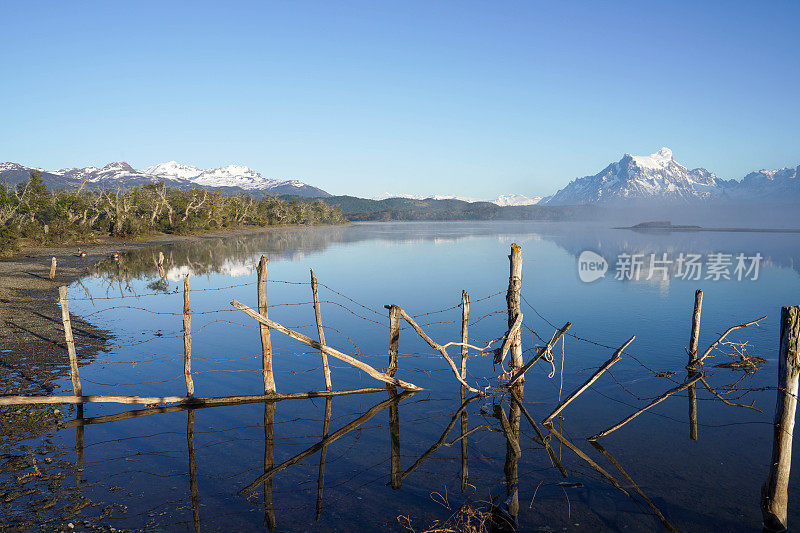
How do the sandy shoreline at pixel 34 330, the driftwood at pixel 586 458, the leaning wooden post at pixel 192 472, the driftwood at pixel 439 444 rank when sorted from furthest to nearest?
the sandy shoreline at pixel 34 330 → the driftwood at pixel 439 444 → the driftwood at pixel 586 458 → the leaning wooden post at pixel 192 472

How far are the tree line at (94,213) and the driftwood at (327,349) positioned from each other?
158 ft

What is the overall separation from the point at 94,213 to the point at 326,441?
8091 cm

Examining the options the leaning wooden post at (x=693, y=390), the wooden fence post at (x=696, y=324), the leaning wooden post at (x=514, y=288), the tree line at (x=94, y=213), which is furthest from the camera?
the tree line at (x=94, y=213)

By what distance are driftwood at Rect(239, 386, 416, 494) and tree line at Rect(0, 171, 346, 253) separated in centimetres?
4953

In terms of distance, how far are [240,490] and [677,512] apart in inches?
346

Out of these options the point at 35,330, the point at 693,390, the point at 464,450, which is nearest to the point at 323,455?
the point at 464,450

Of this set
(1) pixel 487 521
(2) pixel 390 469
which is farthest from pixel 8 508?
(1) pixel 487 521

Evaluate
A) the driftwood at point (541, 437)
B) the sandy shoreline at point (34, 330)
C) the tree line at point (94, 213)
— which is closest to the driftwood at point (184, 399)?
the sandy shoreline at point (34, 330)

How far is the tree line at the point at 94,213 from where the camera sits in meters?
59.5

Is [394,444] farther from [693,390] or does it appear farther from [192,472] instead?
[693,390]

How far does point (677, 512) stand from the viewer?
31.2 feet

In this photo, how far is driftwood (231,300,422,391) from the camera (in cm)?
1264

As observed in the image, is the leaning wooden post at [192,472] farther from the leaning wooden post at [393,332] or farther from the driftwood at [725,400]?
the driftwood at [725,400]

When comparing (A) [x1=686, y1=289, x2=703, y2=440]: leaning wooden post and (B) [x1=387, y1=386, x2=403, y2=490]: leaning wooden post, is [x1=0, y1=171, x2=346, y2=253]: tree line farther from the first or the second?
(A) [x1=686, y1=289, x2=703, y2=440]: leaning wooden post
